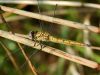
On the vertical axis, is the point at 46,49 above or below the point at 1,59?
above

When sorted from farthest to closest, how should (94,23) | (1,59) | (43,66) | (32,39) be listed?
(94,23) < (43,66) < (1,59) < (32,39)

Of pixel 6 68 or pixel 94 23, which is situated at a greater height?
pixel 94 23

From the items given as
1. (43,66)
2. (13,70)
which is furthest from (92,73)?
(13,70)

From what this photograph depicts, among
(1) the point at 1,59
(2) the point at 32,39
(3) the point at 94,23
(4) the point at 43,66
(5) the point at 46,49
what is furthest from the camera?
(3) the point at 94,23

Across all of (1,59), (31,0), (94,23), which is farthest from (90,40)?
(1,59)

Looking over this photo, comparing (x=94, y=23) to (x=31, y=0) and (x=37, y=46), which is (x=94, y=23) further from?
(x=37, y=46)

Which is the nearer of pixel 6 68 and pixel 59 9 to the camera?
pixel 6 68

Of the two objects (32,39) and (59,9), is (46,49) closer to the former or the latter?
(32,39)

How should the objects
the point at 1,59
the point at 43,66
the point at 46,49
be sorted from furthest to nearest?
the point at 43,66, the point at 1,59, the point at 46,49

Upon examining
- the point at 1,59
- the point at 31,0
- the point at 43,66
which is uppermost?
the point at 31,0
